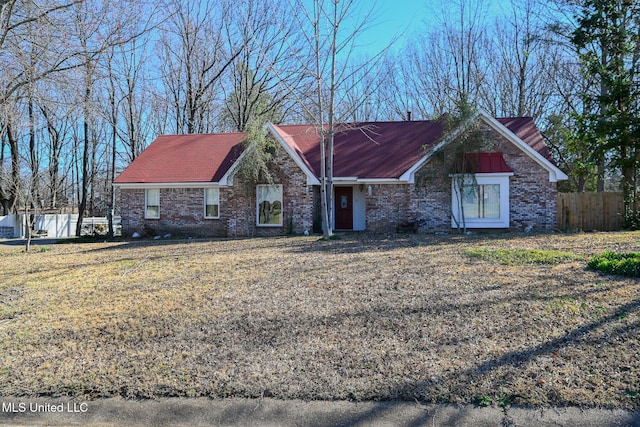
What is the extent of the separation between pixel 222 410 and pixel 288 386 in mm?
677

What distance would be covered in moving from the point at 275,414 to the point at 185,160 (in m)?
18.8

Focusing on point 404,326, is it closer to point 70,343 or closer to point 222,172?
point 70,343

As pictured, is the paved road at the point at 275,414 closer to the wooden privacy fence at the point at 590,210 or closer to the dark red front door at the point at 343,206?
the dark red front door at the point at 343,206

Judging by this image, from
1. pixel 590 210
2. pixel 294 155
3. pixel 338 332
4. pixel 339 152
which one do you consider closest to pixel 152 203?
pixel 294 155

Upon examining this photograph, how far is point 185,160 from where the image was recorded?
2162cm

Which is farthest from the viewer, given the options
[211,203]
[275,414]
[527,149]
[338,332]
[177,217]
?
[177,217]

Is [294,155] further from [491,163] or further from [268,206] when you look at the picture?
[491,163]

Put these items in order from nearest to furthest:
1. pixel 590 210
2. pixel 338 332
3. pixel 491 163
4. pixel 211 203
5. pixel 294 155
→ 1. pixel 338 332
2. pixel 491 163
3. pixel 294 155
4. pixel 590 210
5. pixel 211 203

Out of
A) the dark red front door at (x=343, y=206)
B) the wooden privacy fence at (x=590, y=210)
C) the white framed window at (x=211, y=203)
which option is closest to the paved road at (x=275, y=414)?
the white framed window at (x=211, y=203)

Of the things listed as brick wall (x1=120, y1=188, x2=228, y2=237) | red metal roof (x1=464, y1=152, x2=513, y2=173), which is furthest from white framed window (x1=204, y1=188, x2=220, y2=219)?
red metal roof (x1=464, y1=152, x2=513, y2=173)

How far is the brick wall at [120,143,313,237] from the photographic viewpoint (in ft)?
61.7

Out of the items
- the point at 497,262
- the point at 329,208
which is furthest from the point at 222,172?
the point at 497,262

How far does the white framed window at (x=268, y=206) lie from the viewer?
63.0 ft

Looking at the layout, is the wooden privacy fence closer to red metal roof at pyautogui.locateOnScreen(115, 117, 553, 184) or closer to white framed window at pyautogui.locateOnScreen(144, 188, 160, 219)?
red metal roof at pyautogui.locateOnScreen(115, 117, 553, 184)
